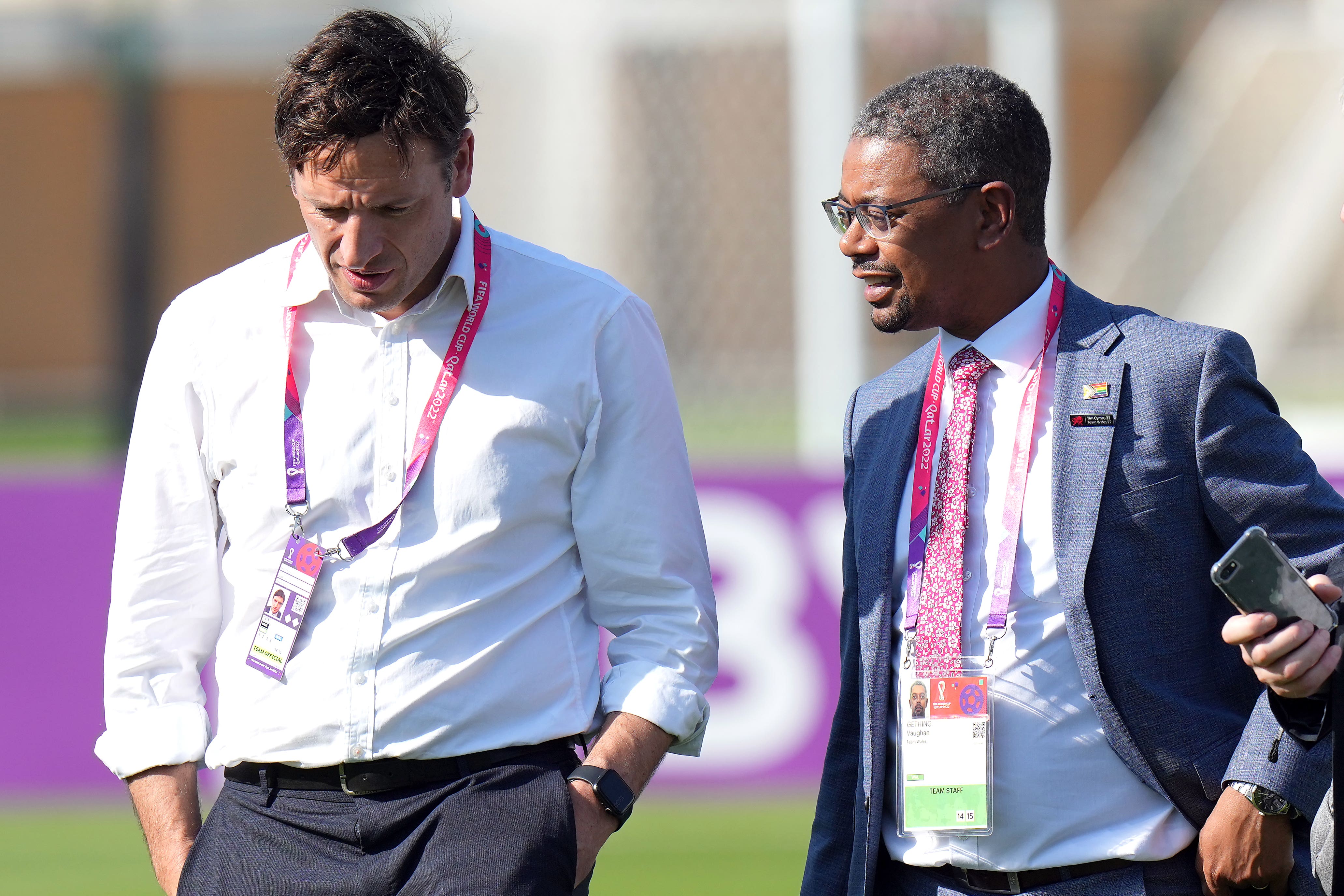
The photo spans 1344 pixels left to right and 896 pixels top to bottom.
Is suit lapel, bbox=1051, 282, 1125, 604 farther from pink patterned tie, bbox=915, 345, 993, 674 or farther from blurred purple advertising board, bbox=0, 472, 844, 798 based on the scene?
blurred purple advertising board, bbox=0, 472, 844, 798

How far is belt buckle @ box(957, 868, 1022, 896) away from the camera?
8.59 ft

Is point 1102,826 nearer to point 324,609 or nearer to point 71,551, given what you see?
point 324,609

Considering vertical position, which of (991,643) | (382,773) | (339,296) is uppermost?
(339,296)

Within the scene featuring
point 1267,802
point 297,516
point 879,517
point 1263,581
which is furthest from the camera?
point 879,517

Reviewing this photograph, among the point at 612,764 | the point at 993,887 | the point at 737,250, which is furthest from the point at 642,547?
the point at 737,250

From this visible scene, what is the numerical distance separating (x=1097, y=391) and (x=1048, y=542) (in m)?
0.25

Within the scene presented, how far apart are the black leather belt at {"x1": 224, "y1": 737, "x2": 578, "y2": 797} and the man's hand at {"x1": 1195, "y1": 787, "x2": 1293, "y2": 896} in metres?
1.03

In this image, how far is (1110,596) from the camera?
260 cm

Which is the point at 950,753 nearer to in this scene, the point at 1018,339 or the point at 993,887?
the point at 993,887

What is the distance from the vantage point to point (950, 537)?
8.91 ft

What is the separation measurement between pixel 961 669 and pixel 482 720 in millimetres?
755

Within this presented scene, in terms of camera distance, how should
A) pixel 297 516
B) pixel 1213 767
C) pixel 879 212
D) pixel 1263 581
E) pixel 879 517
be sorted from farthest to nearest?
pixel 879 517, pixel 879 212, pixel 297 516, pixel 1213 767, pixel 1263 581

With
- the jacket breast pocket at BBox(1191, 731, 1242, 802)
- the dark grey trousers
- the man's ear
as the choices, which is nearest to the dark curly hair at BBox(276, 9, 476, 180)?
the man's ear

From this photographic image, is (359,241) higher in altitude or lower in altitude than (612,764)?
higher
